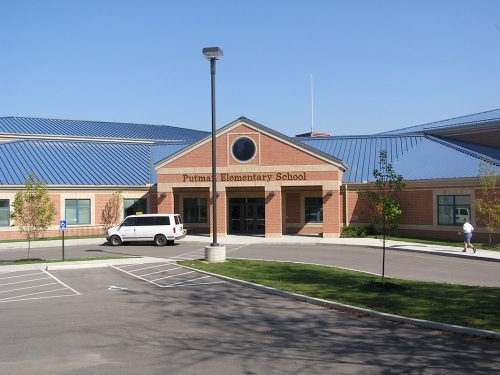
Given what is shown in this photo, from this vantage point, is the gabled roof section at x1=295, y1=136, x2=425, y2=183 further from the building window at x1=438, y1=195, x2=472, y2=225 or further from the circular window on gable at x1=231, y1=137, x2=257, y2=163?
the circular window on gable at x1=231, y1=137, x2=257, y2=163

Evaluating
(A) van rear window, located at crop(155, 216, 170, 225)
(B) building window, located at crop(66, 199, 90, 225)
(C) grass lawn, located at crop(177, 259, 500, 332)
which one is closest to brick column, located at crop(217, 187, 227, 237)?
(A) van rear window, located at crop(155, 216, 170, 225)

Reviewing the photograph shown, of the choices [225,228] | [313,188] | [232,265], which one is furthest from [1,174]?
[232,265]

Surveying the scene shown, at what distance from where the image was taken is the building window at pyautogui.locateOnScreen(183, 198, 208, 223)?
132 feet

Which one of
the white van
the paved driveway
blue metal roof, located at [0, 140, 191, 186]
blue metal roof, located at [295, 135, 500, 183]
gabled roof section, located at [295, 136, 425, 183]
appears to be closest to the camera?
the paved driveway

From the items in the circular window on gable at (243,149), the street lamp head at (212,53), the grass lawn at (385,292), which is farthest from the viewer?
the circular window on gable at (243,149)

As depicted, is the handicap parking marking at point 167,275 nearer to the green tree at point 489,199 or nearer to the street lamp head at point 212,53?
the street lamp head at point 212,53

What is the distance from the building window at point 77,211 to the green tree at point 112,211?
3.65 ft

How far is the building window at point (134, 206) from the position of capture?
40188mm

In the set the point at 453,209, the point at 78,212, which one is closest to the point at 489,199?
the point at 453,209

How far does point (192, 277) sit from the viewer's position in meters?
18.8

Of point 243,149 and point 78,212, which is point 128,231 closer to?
point 78,212

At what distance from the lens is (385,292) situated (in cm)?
1462

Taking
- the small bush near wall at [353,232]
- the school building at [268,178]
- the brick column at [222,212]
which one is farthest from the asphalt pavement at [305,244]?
the school building at [268,178]

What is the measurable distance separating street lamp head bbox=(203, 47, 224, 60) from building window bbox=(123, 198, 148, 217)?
66.6ft
